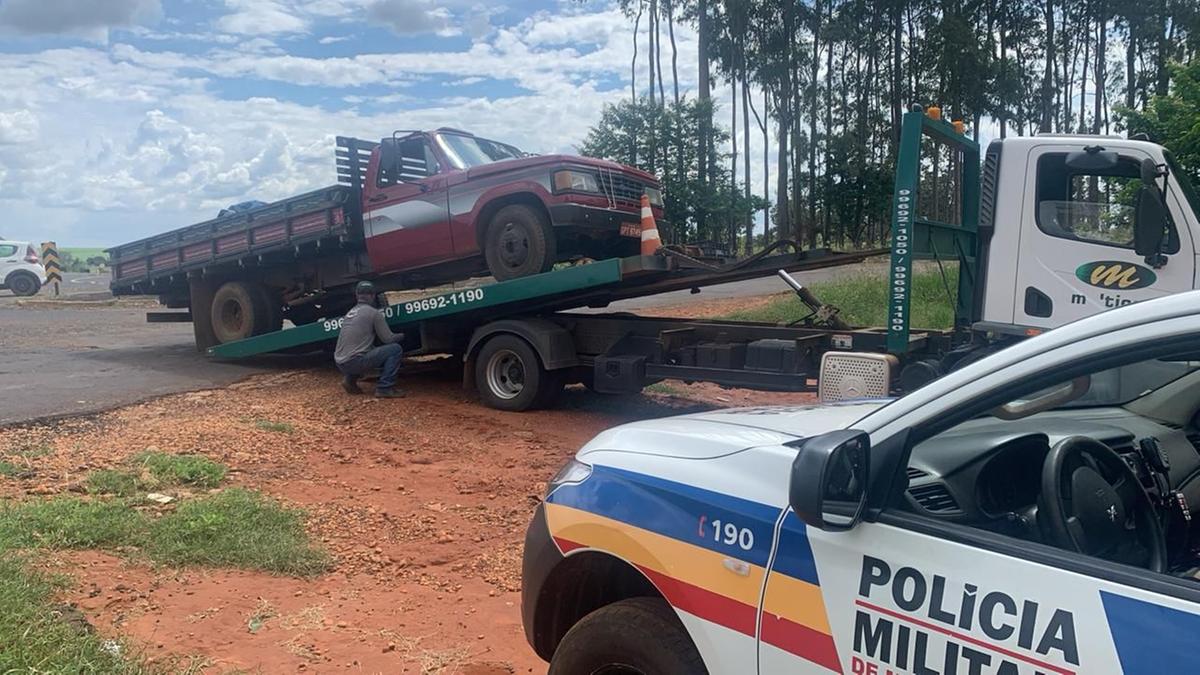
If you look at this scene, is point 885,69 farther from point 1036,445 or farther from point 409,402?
point 1036,445

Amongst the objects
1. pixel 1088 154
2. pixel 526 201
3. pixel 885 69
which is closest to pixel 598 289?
pixel 526 201

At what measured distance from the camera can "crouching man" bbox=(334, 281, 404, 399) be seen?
991 cm

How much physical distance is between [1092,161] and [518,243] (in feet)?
16.9

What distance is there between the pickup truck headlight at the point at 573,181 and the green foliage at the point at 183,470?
4019mm

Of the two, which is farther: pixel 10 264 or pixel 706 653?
pixel 10 264

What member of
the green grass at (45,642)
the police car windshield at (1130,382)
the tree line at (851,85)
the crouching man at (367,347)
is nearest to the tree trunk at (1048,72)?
the tree line at (851,85)

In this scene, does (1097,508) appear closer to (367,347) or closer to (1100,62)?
(367,347)

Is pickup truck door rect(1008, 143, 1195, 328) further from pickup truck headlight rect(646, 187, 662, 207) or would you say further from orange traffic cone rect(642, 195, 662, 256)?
pickup truck headlight rect(646, 187, 662, 207)

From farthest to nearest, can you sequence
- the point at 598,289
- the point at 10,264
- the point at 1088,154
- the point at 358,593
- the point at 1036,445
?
the point at 10,264, the point at 598,289, the point at 1088,154, the point at 358,593, the point at 1036,445

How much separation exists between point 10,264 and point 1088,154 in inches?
1093

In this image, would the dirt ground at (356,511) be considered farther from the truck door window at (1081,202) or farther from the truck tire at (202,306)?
the truck door window at (1081,202)

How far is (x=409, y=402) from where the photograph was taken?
9.77 meters

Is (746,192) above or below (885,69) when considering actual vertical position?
below

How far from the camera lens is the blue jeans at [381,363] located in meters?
9.91
